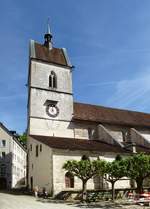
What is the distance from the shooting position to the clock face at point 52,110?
40791mm

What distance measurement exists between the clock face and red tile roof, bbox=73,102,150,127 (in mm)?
2810

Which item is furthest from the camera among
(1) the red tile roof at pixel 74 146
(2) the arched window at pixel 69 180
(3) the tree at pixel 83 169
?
(1) the red tile roof at pixel 74 146

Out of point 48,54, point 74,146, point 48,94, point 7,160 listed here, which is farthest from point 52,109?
point 7,160

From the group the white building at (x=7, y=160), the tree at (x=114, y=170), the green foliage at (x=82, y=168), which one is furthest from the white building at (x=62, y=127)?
the white building at (x=7, y=160)

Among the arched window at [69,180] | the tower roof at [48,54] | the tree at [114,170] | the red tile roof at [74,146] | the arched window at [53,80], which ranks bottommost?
the arched window at [69,180]

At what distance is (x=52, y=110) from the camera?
1620 inches

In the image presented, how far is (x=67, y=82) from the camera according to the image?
4397 centimetres

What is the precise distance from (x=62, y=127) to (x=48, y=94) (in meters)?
4.93

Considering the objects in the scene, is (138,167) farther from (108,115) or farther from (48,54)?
(48,54)

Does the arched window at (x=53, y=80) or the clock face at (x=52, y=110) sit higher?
the arched window at (x=53, y=80)

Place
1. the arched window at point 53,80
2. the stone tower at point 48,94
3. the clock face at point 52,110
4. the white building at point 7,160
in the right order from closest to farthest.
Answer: the stone tower at point 48,94, the clock face at point 52,110, the arched window at point 53,80, the white building at point 7,160

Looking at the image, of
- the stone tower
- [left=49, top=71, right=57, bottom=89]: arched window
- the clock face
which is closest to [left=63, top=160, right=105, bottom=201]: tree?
the stone tower

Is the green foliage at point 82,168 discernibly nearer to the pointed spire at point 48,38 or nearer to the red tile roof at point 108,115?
the red tile roof at point 108,115

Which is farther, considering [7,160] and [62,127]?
[7,160]
